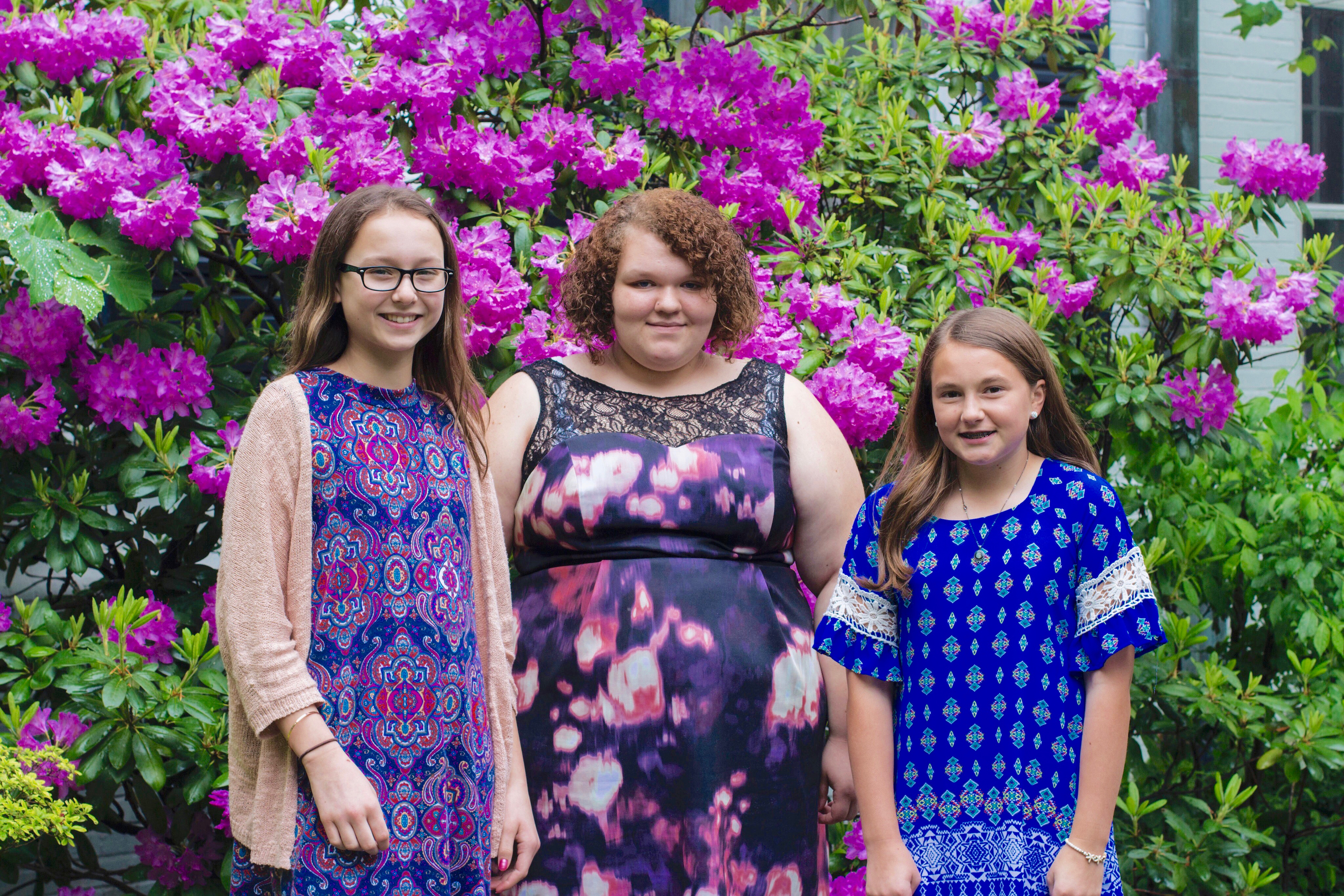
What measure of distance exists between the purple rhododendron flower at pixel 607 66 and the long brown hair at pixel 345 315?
1.20 meters

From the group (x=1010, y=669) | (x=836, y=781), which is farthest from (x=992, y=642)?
(x=836, y=781)

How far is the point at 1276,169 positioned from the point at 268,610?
3074mm

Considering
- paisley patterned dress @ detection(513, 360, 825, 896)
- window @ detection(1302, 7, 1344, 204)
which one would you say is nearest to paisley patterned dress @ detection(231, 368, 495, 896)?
paisley patterned dress @ detection(513, 360, 825, 896)

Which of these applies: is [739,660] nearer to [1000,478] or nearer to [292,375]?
[1000,478]

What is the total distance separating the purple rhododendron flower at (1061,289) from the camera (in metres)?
3.12

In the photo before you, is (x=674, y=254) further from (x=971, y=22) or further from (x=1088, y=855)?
(x=971, y=22)

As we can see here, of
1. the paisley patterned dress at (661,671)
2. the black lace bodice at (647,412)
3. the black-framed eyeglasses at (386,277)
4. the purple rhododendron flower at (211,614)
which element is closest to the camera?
the black-framed eyeglasses at (386,277)

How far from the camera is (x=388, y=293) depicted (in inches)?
70.9

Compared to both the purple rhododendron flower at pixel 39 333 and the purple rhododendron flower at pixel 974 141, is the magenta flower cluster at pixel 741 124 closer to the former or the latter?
the purple rhododendron flower at pixel 974 141

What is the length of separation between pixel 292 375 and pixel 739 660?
0.90m

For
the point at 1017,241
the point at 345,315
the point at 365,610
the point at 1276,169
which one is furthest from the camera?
the point at 1276,169

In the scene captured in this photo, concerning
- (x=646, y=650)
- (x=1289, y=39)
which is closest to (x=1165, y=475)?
(x=646, y=650)

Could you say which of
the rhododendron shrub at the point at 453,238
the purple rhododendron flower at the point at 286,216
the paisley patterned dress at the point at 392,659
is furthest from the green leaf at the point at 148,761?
the purple rhododendron flower at the point at 286,216

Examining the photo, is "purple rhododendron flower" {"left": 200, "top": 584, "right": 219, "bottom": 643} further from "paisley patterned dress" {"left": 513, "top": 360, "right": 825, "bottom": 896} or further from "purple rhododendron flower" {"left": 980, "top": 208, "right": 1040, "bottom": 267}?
"purple rhododendron flower" {"left": 980, "top": 208, "right": 1040, "bottom": 267}
